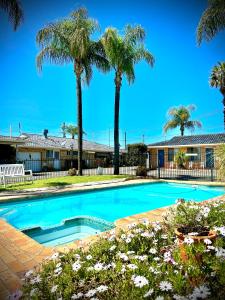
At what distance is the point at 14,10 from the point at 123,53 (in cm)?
776

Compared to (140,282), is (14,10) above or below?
above

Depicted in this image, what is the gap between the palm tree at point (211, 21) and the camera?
13470 millimetres

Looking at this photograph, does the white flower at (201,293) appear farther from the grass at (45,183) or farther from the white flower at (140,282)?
the grass at (45,183)

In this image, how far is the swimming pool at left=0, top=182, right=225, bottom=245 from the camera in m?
8.41

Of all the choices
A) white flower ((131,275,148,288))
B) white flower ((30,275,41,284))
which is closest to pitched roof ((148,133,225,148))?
white flower ((131,275,148,288))

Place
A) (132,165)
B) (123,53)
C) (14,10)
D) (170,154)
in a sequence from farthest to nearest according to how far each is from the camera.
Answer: (132,165) → (170,154) → (123,53) → (14,10)

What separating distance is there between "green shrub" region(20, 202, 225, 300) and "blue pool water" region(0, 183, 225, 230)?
4.28 m

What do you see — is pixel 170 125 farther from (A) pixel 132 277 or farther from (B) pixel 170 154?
(A) pixel 132 277

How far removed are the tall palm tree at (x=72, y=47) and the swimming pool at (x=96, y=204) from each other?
20.9ft

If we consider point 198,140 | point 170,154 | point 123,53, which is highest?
point 123,53

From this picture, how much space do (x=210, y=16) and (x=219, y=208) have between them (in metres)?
12.9

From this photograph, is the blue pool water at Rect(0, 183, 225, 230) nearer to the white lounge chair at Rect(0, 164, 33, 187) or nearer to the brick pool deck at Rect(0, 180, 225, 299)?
the brick pool deck at Rect(0, 180, 225, 299)

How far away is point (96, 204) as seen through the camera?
10586 mm

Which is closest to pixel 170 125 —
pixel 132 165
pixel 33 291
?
pixel 132 165
